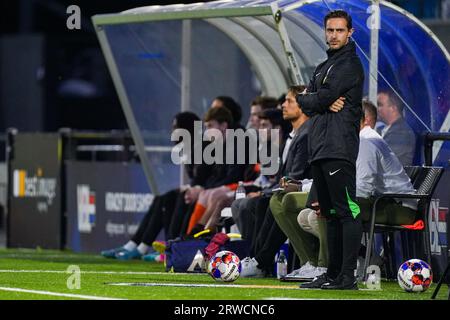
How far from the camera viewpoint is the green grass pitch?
9.53 meters

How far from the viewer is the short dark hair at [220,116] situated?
14.2m

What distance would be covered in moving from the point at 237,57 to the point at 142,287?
5.98 metres

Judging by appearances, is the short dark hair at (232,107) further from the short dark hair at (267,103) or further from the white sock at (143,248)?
the white sock at (143,248)

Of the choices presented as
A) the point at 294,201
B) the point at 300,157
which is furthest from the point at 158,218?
the point at 294,201

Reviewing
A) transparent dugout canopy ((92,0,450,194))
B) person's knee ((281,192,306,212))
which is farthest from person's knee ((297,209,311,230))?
transparent dugout canopy ((92,0,450,194))

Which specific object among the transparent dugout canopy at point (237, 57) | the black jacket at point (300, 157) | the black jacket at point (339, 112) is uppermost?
the transparent dugout canopy at point (237, 57)

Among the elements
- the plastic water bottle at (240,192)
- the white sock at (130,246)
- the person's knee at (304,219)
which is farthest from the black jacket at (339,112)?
the white sock at (130,246)

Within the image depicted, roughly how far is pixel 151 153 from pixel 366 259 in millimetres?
5310

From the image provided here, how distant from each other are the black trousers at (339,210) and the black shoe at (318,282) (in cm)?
6

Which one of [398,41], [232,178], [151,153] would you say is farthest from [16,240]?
[398,41]

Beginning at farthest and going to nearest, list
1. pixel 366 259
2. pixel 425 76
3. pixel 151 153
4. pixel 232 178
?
pixel 151 153, pixel 232 178, pixel 425 76, pixel 366 259

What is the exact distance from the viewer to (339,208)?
32.7 ft

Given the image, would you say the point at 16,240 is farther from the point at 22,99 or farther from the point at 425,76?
the point at 22,99
